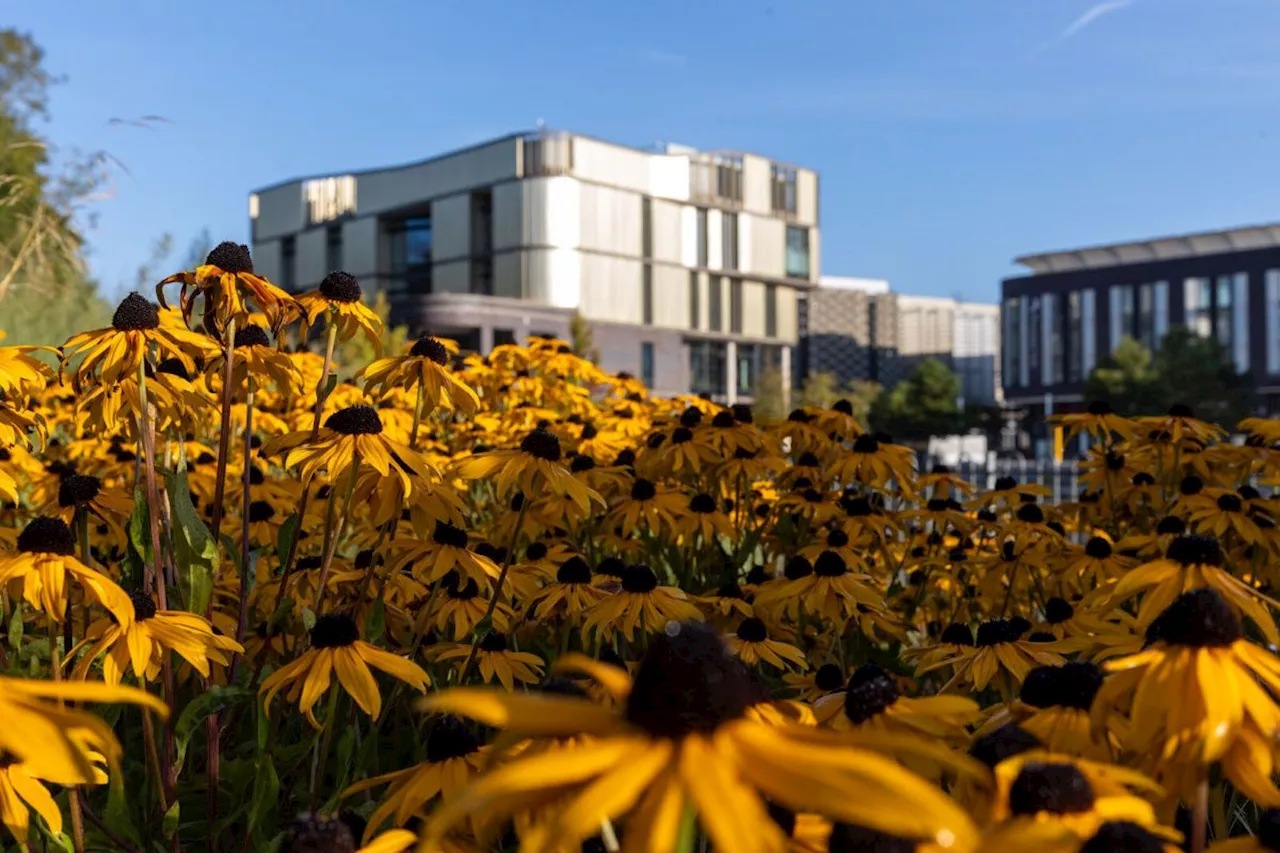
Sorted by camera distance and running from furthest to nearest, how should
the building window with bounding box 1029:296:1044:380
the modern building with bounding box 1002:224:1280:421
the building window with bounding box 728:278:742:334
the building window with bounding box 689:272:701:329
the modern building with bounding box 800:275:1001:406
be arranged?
1. the modern building with bounding box 800:275:1001:406
2. the building window with bounding box 1029:296:1044:380
3. the modern building with bounding box 1002:224:1280:421
4. the building window with bounding box 728:278:742:334
5. the building window with bounding box 689:272:701:329

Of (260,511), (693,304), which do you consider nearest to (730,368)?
(693,304)

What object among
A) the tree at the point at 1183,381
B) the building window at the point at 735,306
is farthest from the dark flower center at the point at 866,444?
the building window at the point at 735,306

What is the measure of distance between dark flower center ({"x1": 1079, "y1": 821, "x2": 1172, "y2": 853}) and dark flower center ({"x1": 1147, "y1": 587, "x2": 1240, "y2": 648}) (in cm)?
25

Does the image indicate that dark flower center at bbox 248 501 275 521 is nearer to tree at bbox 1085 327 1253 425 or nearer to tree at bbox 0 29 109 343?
tree at bbox 0 29 109 343

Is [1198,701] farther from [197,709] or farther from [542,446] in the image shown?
[542,446]

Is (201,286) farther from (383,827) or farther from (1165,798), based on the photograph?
(1165,798)

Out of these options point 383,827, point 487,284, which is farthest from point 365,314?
point 487,284

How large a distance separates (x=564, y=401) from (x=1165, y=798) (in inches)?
255

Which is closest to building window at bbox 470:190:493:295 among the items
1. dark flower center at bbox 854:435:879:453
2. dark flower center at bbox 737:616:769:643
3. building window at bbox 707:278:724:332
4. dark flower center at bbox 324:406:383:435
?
building window at bbox 707:278:724:332

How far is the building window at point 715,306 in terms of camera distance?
177 feet

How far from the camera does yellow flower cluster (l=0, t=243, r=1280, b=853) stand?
35.9 inches

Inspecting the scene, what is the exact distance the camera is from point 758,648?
2.66m

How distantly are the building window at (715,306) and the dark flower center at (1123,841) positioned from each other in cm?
5278

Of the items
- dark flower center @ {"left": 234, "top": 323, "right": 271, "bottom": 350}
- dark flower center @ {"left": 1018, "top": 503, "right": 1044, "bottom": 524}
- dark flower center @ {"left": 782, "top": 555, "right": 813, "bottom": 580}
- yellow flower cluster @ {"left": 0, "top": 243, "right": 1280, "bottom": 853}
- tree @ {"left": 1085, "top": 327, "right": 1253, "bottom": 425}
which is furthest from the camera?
tree @ {"left": 1085, "top": 327, "right": 1253, "bottom": 425}
